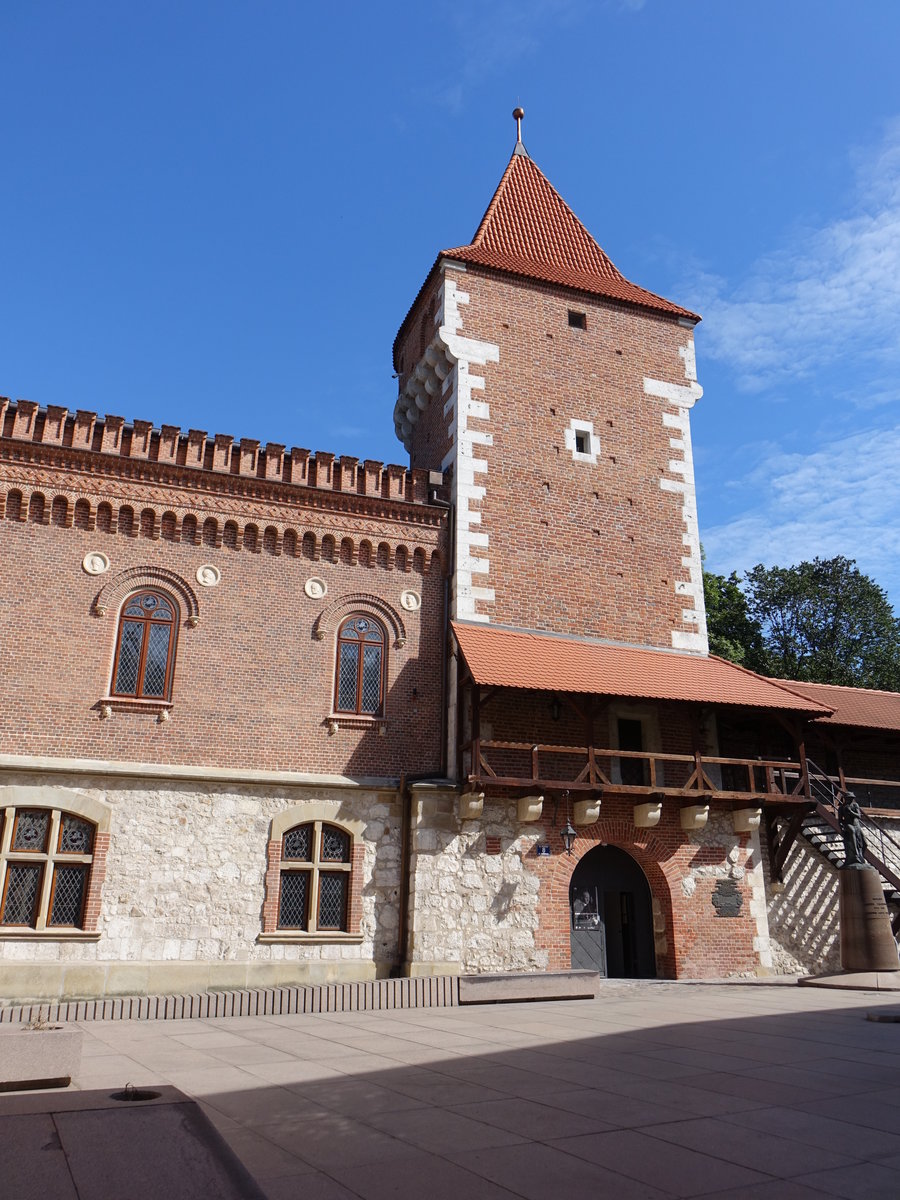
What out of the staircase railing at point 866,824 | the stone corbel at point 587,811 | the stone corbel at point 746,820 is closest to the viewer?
the stone corbel at point 587,811

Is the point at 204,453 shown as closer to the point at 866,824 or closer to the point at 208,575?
the point at 208,575

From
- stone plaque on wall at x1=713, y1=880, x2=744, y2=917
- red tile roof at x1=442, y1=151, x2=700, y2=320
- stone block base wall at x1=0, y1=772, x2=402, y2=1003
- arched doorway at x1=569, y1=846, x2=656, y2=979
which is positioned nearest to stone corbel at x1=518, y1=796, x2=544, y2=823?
arched doorway at x1=569, y1=846, x2=656, y2=979

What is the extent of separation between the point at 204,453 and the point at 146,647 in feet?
11.8

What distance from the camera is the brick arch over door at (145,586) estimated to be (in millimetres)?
14641

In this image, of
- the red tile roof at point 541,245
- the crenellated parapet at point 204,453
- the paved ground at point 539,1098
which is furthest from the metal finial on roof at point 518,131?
the paved ground at point 539,1098

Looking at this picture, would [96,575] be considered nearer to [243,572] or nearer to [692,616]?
[243,572]

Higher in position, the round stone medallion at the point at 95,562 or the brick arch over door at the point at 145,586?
the round stone medallion at the point at 95,562

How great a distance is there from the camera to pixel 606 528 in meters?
18.1

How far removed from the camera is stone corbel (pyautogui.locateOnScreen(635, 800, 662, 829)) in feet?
51.1

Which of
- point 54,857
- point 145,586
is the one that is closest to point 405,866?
point 54,857

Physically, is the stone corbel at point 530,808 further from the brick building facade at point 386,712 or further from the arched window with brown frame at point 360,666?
the arched window with brown frame at point 360,666

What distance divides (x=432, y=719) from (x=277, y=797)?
303 centimetres

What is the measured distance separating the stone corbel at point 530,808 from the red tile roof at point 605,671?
6.37ft

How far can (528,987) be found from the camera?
41.1 ft
